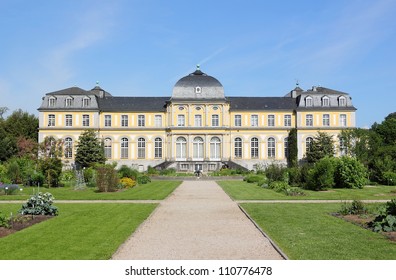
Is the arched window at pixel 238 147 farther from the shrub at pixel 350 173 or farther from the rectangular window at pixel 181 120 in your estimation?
the shrub at pixel 350 173

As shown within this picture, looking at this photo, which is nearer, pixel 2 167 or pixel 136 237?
pixel 136 237

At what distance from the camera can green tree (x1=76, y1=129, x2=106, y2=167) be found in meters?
47.2

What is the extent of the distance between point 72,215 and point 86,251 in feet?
18.1

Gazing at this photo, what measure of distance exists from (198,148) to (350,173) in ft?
85.0

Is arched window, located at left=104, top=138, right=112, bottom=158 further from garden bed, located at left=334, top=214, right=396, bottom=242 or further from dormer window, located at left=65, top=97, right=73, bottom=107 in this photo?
garden bed, located at left=334, top=214, right=396, bottom=242

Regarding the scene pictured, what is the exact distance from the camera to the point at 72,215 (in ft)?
46.5

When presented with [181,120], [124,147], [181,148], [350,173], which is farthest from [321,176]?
[124,147]

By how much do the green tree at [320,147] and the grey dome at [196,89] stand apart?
10996 millimetres

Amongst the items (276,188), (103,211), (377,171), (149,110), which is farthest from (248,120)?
(103,211)

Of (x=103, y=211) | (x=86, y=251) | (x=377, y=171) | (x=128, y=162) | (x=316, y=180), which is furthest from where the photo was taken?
(x=128, y=162)

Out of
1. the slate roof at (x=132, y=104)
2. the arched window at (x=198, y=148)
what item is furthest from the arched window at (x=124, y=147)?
the arched window at (x=198, y=148)

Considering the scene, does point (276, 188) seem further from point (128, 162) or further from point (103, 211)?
point (128, 162)

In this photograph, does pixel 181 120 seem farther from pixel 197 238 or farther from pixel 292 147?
pixel 197 238

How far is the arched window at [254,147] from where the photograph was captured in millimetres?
52125
